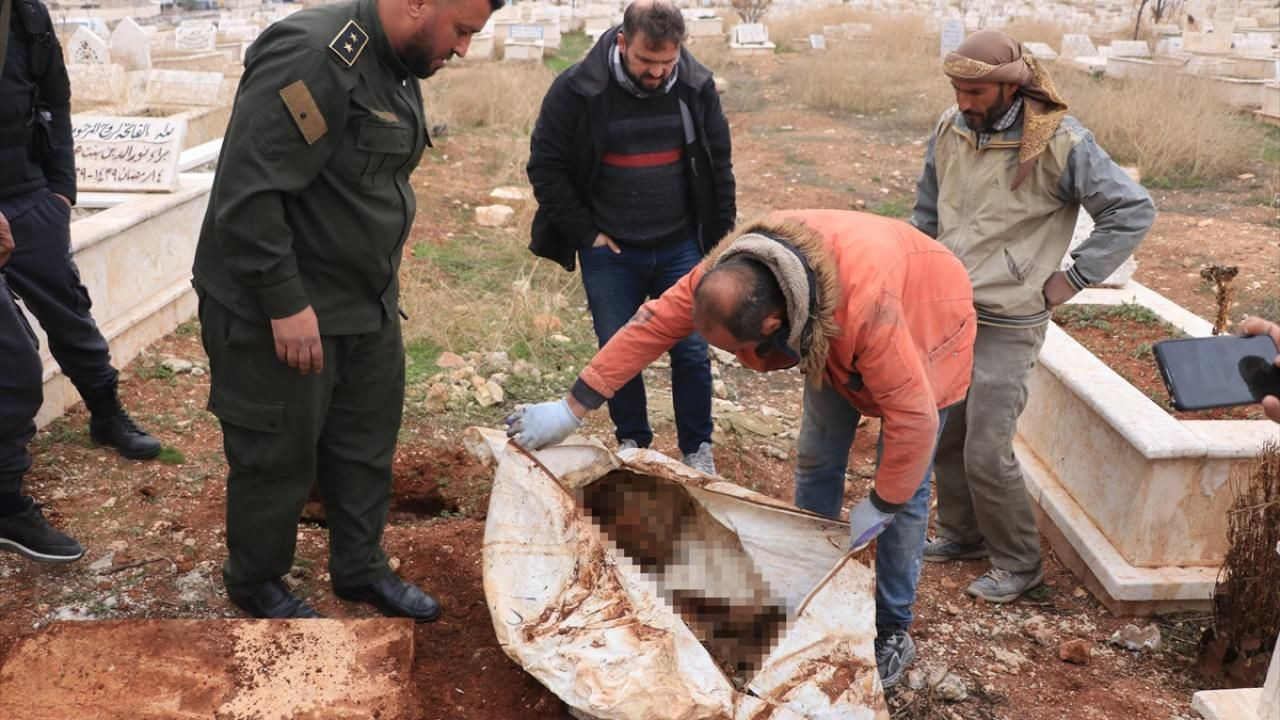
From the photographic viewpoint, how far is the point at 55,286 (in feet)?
11.4

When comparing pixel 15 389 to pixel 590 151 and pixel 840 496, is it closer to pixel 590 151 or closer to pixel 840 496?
pixel 590 151

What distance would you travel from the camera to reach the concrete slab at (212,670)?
2162mm

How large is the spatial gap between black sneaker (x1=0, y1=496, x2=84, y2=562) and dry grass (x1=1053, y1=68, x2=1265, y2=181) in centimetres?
963

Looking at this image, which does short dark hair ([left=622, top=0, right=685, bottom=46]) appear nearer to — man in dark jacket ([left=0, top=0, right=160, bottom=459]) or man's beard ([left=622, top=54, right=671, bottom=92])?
man's beard ([left=622, top=54, right=671, bottom=92])

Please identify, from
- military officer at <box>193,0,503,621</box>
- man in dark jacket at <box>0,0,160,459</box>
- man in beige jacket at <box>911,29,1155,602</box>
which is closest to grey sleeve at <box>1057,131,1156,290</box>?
man in beige jacket at <box>911,29,1155,602</box>

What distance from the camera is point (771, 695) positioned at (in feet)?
7.06

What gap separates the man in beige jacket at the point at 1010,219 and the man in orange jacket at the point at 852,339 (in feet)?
1.61

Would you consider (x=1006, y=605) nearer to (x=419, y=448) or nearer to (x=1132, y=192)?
(x=1132, y=192)

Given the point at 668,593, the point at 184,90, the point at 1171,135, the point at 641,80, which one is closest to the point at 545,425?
the point at 668,593

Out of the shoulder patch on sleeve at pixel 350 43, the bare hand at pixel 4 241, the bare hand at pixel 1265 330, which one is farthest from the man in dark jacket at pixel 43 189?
the bare hand at pixel 1265 330

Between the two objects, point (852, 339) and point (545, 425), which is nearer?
point (852, 339)

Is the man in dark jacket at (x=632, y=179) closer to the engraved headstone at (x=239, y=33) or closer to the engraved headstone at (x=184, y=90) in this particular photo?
the engraved headstone at (x=184, y=90)

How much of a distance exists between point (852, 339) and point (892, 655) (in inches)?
42.5

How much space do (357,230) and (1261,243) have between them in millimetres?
7396
